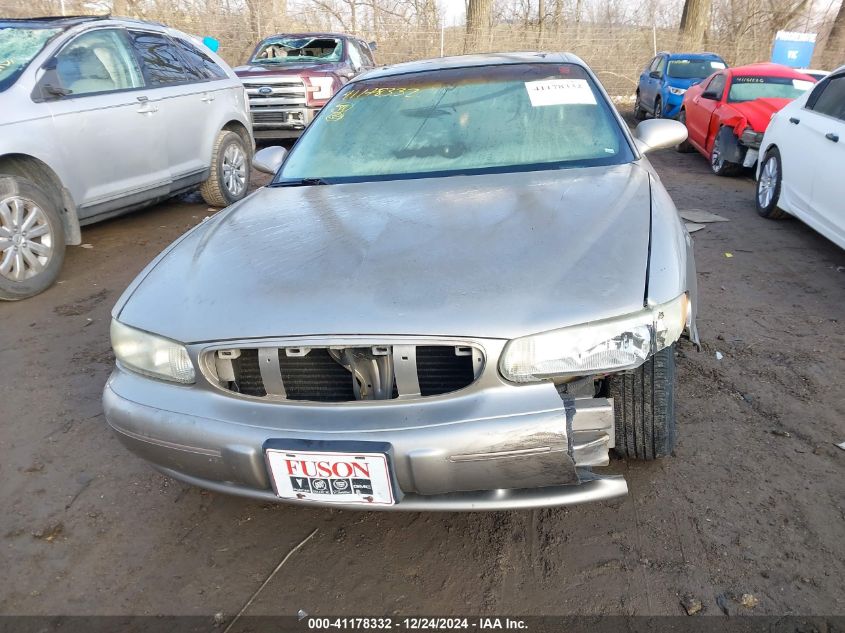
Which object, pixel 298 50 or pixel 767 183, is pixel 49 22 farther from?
pixel 767 183

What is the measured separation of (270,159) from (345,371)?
200 centimetres

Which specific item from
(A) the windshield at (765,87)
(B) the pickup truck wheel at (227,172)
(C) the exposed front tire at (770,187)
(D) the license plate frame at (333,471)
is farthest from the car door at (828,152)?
(B) the pickup truck wheel at (227,172)

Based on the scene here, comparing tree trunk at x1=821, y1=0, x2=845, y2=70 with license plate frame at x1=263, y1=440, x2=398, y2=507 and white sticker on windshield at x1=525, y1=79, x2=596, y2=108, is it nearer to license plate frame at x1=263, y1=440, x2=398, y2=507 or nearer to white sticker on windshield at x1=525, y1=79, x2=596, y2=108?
white sticker on windshield at x1=525, y1=79, x2=596, y2=108

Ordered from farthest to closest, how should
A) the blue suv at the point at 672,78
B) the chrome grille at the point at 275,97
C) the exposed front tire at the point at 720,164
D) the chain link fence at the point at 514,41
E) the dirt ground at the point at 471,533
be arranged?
the chain link fence at the point at 514,41, the blue suv at the point at 672,78, the chrome grille at the point at 275,97, the exposed front tire at the point at 720,164, the dirt ground at the point at 471,533

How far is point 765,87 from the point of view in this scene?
866cm

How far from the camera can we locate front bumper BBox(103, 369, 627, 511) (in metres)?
1.86

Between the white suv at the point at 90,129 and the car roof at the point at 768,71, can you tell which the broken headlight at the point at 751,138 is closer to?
the car roof at the point at 768,71

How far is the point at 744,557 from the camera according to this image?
220 cm

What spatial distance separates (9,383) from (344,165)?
216cm

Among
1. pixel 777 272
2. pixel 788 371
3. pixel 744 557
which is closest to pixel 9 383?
pixel 744 557

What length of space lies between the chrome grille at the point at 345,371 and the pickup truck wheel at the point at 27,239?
128 inches

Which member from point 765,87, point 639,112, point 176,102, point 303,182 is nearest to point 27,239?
point 176,102

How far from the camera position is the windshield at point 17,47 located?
4773 millimetres

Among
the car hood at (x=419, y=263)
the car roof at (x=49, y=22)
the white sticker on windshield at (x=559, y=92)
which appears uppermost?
the car roof at (x=49, y=22)
